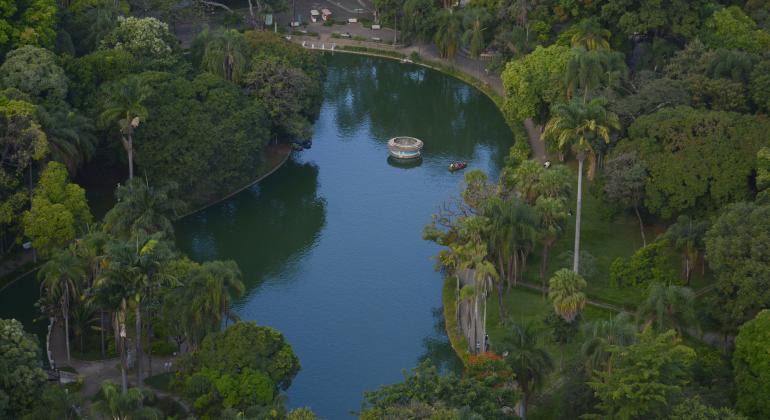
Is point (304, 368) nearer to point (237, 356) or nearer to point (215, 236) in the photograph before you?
point (237, 356)

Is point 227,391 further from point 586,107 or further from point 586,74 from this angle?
point 586,74

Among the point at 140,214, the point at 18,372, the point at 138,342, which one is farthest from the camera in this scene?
the point at 140,214

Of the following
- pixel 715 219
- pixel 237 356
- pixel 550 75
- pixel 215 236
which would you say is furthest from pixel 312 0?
pixel 237 356

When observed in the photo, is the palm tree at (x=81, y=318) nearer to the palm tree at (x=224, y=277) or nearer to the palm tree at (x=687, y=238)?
the palm tree at (x=224, y=277)

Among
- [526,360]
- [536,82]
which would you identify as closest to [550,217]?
[526,360]

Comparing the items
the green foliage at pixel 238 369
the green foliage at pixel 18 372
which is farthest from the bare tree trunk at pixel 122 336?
the green foliage at pixel 18 372
